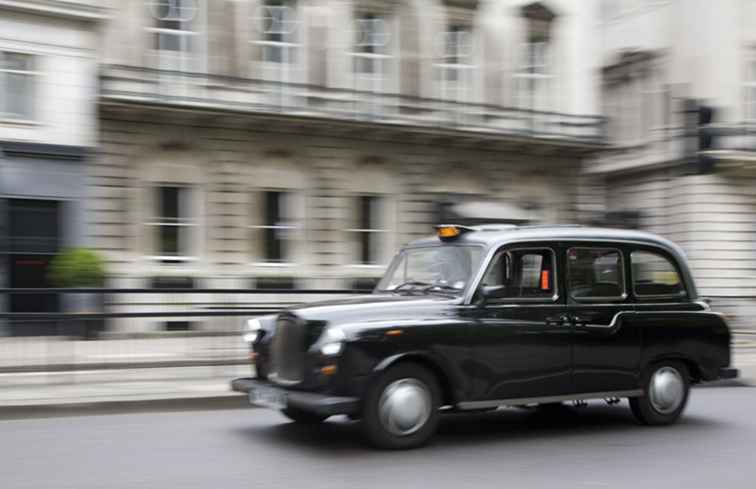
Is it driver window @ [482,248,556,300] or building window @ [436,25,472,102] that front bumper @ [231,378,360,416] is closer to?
driver window @ [482,248,556,300]

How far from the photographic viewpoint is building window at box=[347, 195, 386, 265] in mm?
25719

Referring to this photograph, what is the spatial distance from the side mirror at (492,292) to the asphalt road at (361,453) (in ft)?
4.10

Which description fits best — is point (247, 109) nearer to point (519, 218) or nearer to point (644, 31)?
point (519, 218)

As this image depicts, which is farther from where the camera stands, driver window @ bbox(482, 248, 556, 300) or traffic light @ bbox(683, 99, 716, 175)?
traffic light @ bbox(683, 99, 716, 175)

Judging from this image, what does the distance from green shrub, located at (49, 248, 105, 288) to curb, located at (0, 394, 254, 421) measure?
34.3 feet

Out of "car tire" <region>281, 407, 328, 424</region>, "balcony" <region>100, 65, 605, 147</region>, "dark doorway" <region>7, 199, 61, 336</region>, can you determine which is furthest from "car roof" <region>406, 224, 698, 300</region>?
"balcony" <region>100, 65, 605, 147</region>

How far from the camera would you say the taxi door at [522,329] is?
796 cm

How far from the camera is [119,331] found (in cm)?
1085

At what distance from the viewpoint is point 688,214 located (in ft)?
94.7

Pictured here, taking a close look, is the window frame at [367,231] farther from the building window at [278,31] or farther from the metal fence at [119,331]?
the metal fence at [119,331]

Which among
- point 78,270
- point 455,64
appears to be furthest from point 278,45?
point 78,270

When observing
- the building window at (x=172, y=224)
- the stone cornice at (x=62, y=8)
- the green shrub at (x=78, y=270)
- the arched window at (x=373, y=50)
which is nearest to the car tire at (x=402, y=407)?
the green shrub at (x=78, y=270)

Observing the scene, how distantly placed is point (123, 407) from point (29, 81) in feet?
42.7

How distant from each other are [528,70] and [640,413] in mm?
21399
